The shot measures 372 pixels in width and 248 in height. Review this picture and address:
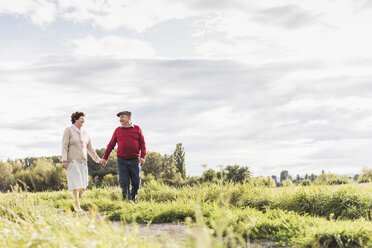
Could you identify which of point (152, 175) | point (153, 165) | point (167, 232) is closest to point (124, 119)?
point (167, 232)

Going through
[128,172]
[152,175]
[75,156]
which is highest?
[75,156]

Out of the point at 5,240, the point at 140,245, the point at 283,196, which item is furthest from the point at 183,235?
the point at 283,196

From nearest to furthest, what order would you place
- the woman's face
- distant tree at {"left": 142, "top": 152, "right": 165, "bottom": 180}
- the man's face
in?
the woman's face → the man's face → distant tree at {"left": 142, "top": 152, "right": 165, "bottom": 180}

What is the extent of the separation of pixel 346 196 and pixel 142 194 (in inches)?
→ 209

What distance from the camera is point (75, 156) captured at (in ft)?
27.6

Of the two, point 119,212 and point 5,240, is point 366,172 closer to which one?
point 119,212

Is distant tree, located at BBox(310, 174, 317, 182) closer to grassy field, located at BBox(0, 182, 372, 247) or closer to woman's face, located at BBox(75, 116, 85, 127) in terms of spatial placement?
grassy field, located at BBox(0, 182, 372, 247)

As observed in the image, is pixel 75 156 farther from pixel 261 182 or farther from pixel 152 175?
pixel 152 175

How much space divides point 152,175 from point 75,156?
3145 centimetres

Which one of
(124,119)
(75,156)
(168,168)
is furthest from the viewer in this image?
(168,168)

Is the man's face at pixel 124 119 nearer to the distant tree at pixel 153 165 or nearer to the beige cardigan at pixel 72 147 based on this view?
the beige cardigan at pixel 72 147

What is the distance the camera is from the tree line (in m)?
8.66

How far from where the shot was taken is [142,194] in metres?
10.4

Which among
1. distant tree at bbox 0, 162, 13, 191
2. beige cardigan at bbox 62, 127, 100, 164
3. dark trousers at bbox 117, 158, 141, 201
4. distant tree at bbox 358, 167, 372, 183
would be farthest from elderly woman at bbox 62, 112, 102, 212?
distant tree at bbox 0, 162, 13, 191
